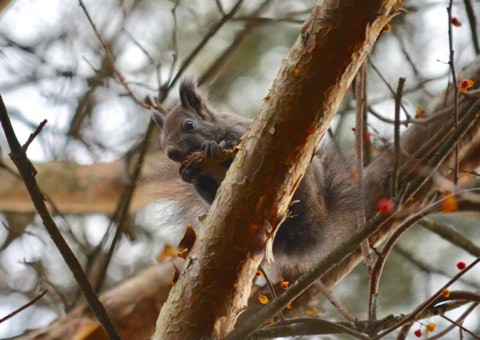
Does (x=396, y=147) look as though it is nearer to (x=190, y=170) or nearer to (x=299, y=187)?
(x=299, y=187)

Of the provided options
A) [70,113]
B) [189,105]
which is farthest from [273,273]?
[70,113]

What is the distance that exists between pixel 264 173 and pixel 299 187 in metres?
0.96

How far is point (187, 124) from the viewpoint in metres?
3.48

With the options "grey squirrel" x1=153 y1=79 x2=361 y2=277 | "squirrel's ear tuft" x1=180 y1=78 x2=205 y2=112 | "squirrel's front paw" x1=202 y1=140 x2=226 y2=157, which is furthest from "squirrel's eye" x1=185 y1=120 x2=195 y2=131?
"squirrel's front paw" x1=202 y1=140 x2=226 y2=157

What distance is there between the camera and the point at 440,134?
3.14 m

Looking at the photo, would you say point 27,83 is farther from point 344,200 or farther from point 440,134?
point 440,134

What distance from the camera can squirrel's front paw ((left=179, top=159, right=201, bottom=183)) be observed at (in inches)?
122

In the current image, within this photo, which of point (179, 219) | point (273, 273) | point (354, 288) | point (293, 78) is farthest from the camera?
point (354, 288)

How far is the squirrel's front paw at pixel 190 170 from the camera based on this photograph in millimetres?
3105

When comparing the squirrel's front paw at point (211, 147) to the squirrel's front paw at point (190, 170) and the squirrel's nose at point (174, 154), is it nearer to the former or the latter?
the squirrel's front paw at point (190, 170)

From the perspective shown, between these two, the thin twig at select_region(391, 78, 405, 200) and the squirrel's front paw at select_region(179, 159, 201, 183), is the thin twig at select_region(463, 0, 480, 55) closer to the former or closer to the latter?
the thin twig at select_region(391, 78, 405, 200)

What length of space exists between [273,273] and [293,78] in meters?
1.59

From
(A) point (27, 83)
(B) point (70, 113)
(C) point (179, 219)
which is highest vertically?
(A) point (27, 83)

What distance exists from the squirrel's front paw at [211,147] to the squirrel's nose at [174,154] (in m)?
0.19
